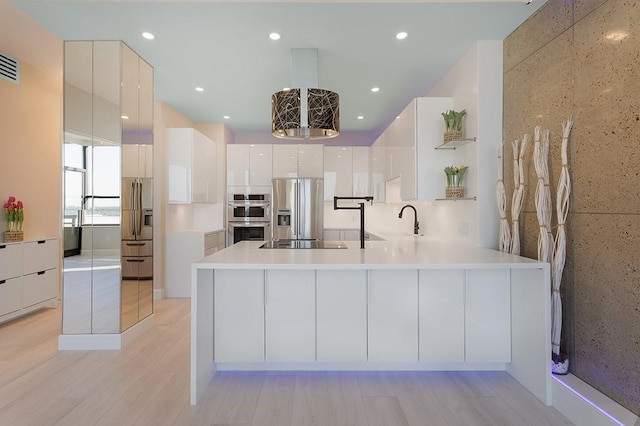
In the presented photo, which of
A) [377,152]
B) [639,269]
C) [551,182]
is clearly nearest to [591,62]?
[551,182]

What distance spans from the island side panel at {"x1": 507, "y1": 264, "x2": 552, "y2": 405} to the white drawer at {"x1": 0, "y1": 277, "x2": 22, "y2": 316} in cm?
456

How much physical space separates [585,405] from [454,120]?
7.23 ft

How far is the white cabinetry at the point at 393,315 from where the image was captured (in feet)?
7.78

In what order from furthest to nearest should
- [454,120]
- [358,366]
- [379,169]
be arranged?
1. [379,169]
2. [454,120]
3. [358,366]

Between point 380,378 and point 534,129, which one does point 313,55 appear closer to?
point 534,129

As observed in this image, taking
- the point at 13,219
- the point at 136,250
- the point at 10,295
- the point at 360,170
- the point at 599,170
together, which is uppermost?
the point at 360,170

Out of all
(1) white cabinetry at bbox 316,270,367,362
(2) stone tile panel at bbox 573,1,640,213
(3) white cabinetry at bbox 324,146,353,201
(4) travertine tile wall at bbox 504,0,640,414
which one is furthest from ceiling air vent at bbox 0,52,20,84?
(2) stone tile panel at bbox 573,1,640,213

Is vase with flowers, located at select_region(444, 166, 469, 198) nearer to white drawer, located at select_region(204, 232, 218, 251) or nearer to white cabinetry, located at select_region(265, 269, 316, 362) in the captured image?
white cabinetry, located at select_region(265, 269, 316, 362)

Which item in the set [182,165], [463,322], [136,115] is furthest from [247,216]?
[463,322]

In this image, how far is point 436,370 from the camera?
98.1 inches

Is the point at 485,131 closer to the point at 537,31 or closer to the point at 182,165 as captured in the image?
the point at 537,31

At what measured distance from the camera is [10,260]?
3.49m

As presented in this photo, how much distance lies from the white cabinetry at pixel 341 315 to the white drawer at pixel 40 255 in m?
3.36

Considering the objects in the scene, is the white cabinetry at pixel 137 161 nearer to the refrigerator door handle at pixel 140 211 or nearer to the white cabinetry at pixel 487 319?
the refrigerator door handle at pixel 140 211
